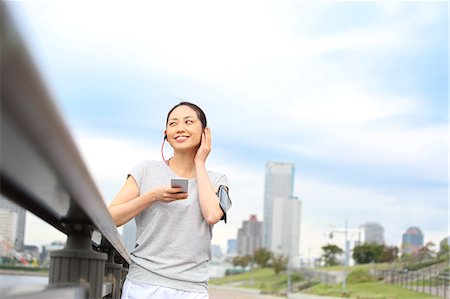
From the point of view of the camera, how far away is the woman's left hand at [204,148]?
3059 millimetres

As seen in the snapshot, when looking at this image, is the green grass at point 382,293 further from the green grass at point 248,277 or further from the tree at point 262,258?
the tree at point 262,258

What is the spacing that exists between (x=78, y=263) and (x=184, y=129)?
95 centimetres

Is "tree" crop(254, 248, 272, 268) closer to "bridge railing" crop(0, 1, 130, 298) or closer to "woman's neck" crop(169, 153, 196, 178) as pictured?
"woman's neck" crop(169, 153, 196, 178)

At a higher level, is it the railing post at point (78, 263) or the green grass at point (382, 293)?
the railing post at point (78, 263)

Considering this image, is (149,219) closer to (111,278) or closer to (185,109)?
(185,109)

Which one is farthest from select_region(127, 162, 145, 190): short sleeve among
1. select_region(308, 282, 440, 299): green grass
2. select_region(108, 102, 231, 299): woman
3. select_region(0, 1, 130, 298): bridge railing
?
select_region(308, 282, 440, 299): green grass

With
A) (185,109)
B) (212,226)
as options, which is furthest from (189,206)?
(185,109)

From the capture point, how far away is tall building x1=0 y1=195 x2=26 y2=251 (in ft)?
4.84

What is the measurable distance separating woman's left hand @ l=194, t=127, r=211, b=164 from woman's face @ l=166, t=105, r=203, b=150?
22 mm

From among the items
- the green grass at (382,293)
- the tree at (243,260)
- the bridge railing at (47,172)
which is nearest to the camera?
the bridge railing at (47,172)

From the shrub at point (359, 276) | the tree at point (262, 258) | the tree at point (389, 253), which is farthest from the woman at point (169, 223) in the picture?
the tree at point (262, 258)

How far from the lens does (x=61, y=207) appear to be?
76.8 inches

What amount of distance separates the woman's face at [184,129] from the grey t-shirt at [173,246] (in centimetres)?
23

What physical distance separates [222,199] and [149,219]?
0.94 ft
